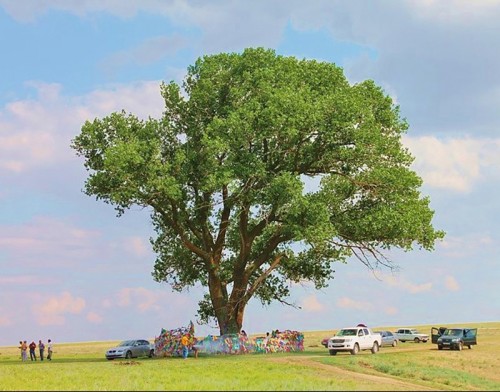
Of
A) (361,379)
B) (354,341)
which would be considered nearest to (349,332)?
(354,341)

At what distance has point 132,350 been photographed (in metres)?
61.6

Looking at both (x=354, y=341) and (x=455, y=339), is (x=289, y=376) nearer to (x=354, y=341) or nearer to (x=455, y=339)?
(x=354, y=341)

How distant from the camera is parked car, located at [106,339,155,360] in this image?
60.8 meters

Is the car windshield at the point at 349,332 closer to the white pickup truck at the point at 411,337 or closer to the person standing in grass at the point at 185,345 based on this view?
the person standing in grass at the point at 185,345

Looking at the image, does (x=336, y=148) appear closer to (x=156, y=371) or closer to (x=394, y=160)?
(x=394, y=160)

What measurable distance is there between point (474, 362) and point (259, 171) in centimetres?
2078

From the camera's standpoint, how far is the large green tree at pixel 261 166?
172 ft

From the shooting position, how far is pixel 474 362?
5359 cm

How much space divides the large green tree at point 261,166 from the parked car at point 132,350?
676 cm

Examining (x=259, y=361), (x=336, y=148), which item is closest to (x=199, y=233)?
(x=336, y=148)

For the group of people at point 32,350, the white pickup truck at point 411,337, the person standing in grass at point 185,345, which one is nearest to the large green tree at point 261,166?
the person standing in grass at point 185,345

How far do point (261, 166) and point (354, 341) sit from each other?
1467cm

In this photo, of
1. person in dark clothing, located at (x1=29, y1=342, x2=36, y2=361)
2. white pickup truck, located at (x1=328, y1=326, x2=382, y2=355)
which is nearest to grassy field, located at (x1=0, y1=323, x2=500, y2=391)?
white pickup truck, located at (x1=328, y1=326, x2=382, y2=355)

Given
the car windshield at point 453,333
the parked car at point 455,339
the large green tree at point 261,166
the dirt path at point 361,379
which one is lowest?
the dirt path at point 361,379
